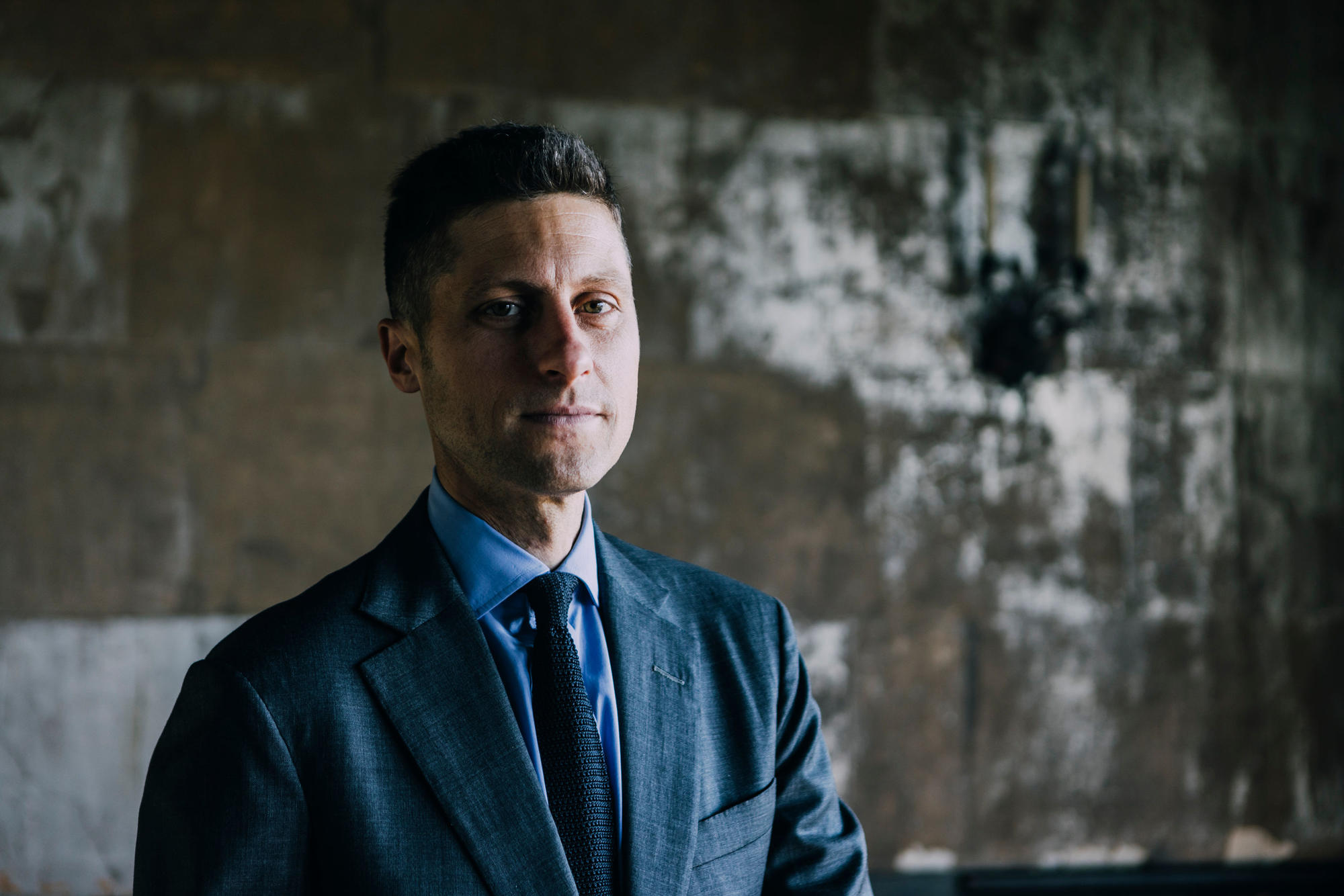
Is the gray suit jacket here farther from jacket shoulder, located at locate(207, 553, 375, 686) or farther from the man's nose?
the man's nose

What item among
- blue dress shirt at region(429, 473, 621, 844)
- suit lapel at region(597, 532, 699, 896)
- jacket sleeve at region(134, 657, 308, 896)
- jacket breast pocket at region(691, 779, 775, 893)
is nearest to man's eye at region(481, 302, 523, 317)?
blue dress shirt at region(429, 473, 621, 844)

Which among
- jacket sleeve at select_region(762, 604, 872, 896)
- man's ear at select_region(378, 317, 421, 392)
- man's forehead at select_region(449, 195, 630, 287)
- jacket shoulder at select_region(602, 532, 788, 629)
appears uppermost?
man's forehead at select_region(449, 195, 630, 287)

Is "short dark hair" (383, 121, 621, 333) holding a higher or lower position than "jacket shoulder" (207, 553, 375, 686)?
higher

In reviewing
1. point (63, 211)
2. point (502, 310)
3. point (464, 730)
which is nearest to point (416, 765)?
point (464, 730)

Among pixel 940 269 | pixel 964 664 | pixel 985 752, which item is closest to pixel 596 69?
pixel 940 269

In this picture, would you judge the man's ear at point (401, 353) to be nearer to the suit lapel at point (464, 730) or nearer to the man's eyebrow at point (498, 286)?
the man's eyebrow at point (498, 286)

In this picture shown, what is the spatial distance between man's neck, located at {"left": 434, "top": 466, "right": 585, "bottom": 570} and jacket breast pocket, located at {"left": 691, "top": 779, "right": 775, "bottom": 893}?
43cm

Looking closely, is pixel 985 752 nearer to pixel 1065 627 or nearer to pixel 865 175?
pixel 1065 627

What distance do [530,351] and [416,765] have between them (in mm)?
551

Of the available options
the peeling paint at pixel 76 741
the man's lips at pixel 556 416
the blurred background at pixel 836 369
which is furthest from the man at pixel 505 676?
the peeling paint at pixel 76 741

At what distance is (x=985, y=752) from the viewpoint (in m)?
3.51

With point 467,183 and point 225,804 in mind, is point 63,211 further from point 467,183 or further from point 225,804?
point 225,804

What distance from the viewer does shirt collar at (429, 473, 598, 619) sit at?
139cm

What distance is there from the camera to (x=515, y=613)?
1415 millimetres
